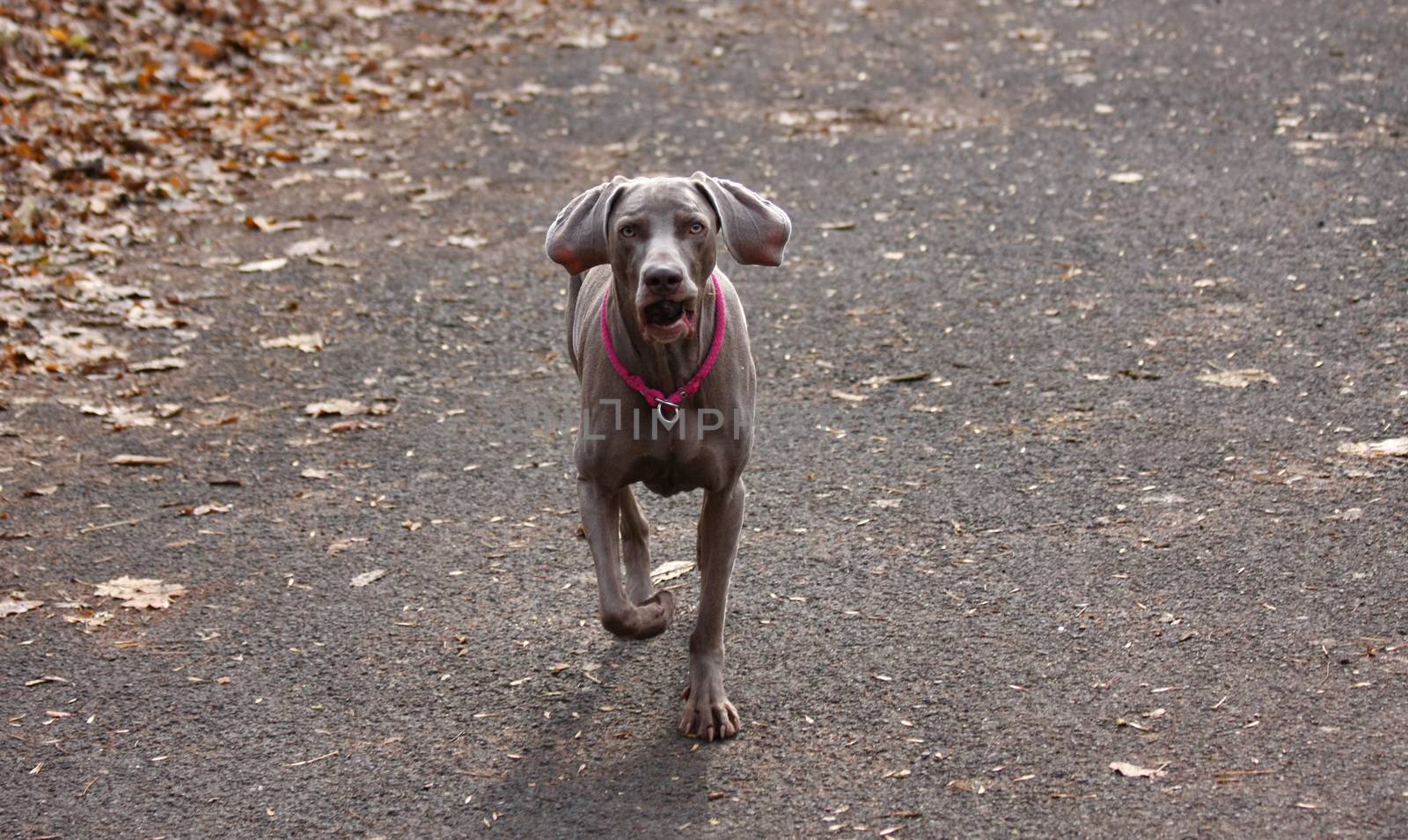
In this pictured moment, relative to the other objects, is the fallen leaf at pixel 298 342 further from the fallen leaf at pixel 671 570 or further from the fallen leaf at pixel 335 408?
the fallen leaf at pixel 671 570

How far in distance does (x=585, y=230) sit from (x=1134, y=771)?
7.03 feet

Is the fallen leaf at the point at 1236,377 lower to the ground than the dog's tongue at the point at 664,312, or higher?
lower

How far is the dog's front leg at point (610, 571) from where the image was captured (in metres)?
4.27

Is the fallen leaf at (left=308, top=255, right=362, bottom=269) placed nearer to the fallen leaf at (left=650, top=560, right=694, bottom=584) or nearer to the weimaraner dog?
the fallen leaf at (left=650, top=560, right=694, bottom=584)

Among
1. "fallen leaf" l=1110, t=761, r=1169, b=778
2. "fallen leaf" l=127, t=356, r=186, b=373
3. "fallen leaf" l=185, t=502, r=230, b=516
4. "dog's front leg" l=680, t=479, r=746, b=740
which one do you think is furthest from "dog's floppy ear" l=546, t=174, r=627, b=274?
"fallen leaf" l=127, t=356, r=186, b=373

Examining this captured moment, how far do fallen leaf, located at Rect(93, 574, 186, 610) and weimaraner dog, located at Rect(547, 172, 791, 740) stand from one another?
1.79m

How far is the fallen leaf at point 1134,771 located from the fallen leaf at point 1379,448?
2.31 m

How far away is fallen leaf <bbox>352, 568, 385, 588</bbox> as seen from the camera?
523 centimetres

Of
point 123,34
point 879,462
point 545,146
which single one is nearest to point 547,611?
point 879,462

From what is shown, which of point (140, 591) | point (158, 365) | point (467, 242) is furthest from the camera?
point (467, 242)

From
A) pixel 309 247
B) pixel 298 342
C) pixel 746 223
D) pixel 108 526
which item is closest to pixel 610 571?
pixel 746 223

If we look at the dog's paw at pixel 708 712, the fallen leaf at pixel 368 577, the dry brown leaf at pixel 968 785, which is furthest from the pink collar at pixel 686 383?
the fallen leaf at pixel 368 577

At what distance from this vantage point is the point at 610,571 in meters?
4.29

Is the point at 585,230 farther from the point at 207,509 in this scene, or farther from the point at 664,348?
the point at 207,509
